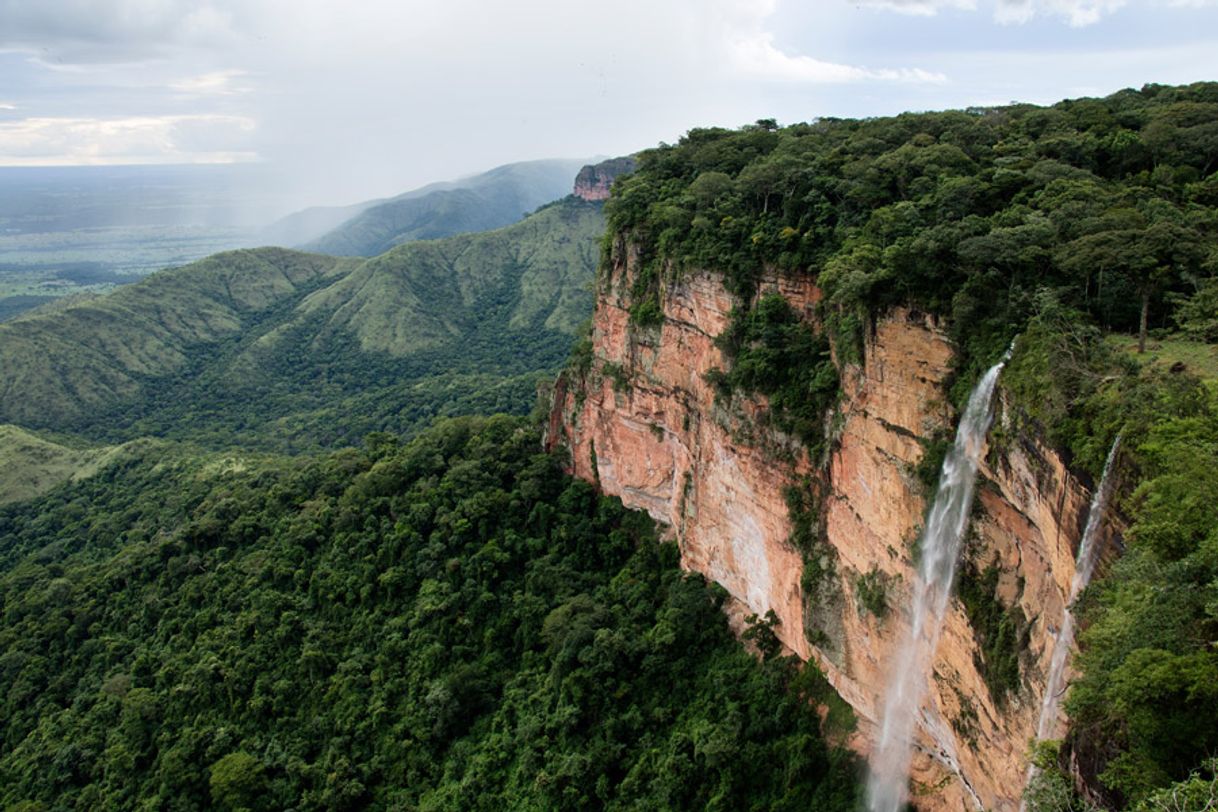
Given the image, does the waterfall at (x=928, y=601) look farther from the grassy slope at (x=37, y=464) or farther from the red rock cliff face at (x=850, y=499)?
the grassy slope at (x=37, y=464)

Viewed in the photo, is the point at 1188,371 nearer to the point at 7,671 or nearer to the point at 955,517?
the point at 955,517

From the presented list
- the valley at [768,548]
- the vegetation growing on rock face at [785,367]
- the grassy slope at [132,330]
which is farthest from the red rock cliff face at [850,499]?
the grassy slope at [132,330]

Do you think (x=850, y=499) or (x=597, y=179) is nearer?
(x=850, y=499)

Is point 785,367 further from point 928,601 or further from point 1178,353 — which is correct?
point 1178,353

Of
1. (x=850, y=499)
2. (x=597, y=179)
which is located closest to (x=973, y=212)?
(x=850, y=499)

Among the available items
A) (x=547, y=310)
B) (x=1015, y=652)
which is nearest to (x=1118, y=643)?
(x=1015, y=652)

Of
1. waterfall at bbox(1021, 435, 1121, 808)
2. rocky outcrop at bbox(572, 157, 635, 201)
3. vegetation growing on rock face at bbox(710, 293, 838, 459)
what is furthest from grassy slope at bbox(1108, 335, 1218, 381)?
rocky outcrop at bbox(572, 157, 635, 201)
